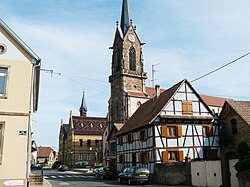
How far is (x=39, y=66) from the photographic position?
16.7 m

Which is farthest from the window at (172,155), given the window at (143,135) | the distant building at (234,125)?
the distant building at (234,125)

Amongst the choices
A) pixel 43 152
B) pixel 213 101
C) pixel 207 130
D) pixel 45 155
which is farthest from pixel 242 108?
pixel 43 152

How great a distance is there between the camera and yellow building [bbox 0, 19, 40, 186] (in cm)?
1438

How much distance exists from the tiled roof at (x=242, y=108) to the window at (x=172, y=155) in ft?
21.0

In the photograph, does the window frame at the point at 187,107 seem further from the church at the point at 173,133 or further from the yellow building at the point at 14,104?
the yellow building at the point at 14,104

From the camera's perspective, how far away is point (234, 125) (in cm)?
2805

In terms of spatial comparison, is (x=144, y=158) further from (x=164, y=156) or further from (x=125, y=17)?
(x=125, y=17)

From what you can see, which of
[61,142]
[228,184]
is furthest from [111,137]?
[61,142]

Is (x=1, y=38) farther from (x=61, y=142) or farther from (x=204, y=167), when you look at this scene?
(x=61, y=142)

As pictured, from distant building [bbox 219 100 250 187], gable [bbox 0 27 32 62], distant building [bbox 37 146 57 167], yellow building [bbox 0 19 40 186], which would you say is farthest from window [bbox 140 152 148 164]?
distant building [bbox 37 146 57 167]

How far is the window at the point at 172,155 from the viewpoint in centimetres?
2714

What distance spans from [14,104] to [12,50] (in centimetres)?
285

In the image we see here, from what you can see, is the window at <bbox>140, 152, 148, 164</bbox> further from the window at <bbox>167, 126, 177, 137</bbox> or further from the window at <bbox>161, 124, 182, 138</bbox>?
the window at <bbox>167, 126, 177, 137</bbox>

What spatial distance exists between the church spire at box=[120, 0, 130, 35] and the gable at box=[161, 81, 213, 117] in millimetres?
35696
